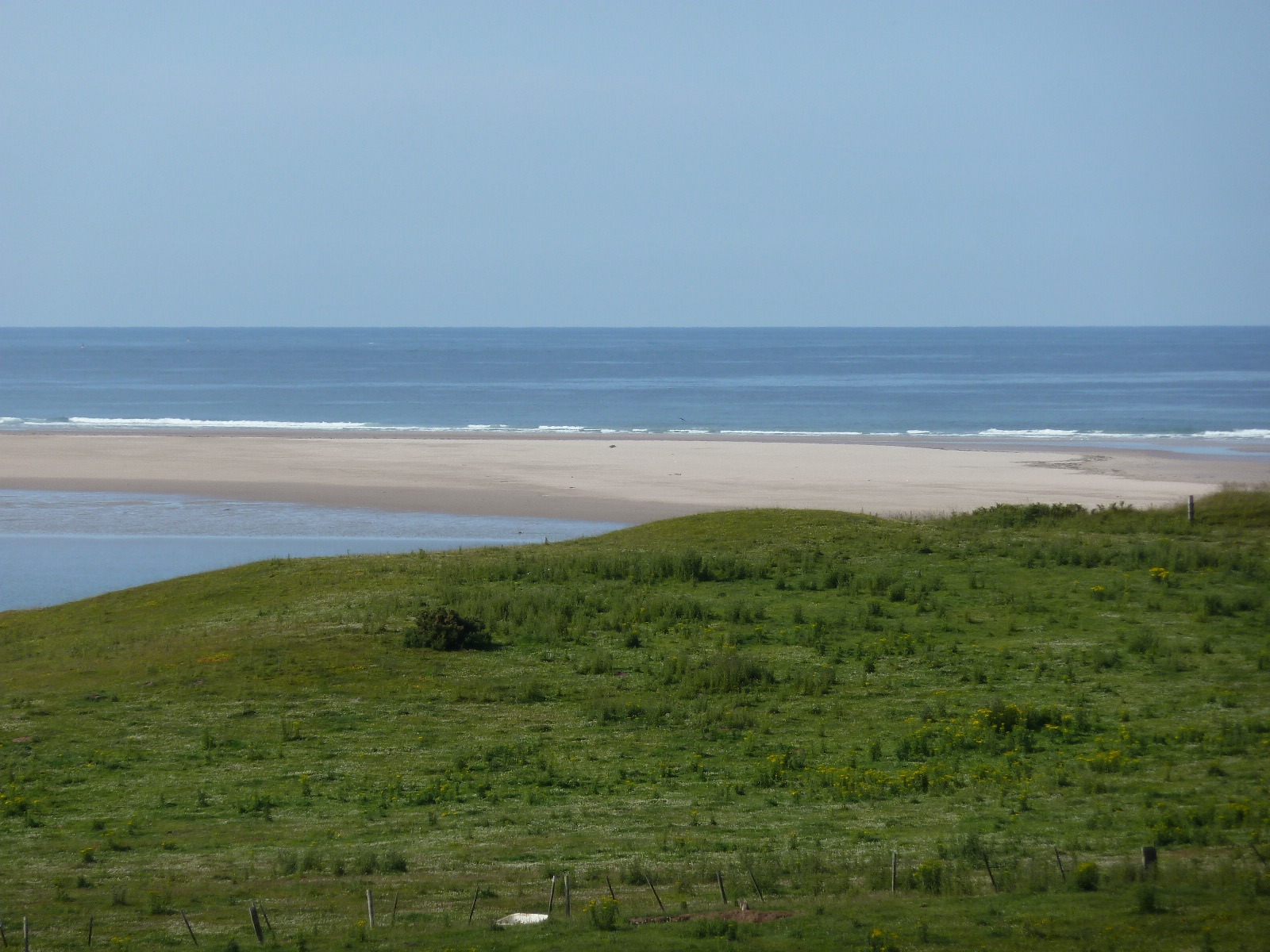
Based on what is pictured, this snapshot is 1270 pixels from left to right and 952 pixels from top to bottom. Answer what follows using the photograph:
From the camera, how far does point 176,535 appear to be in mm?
48625

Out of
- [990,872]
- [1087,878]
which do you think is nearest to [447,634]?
[990,872]

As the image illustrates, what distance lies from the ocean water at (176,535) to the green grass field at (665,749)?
8729 mm

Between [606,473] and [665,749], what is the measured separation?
4630 cm

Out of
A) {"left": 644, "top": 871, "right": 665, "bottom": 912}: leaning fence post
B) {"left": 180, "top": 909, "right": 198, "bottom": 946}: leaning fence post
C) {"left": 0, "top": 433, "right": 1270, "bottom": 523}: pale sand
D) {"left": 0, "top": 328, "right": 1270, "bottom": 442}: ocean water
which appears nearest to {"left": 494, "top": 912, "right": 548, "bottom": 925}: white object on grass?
{"left": 644, "top": 871, "right": 665, "bottom": 912}: leaning fence post

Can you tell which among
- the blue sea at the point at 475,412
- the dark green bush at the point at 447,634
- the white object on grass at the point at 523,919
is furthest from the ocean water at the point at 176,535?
the white object on grass at the point at 523,919

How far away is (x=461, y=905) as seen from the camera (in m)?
13.2

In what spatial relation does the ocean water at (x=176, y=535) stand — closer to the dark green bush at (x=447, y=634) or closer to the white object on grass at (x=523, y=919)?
the dark green bush at (x=447, y=634)

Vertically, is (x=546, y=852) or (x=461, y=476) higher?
(x=461, y=476)

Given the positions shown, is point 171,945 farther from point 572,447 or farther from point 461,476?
point 572,447

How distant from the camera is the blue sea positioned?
46.5m

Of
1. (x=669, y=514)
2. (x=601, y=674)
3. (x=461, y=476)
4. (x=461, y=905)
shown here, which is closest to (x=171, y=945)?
(x=461, y=905)

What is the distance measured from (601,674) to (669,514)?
27.8 m

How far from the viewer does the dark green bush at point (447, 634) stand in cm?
2553

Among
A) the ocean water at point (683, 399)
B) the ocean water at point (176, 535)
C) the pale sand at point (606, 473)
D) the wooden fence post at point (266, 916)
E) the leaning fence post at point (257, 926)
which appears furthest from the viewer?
the ocean water at point (683, 399)
